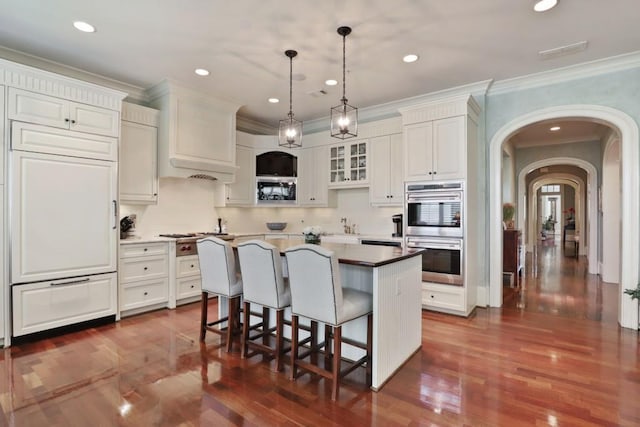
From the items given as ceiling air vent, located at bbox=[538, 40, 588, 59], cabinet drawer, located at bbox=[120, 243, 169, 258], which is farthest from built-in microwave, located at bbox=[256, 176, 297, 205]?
ceiling air vent, located at bbox=[538, 40, 588, 59]

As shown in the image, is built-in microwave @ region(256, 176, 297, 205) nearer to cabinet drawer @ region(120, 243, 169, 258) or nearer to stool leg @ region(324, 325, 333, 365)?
cabinet drawer @ region(120, 243, 169, 258)

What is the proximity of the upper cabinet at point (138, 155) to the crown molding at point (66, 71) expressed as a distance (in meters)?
0.38

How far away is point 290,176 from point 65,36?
3.42 m

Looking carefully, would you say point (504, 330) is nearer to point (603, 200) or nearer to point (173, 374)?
point (173, 374)

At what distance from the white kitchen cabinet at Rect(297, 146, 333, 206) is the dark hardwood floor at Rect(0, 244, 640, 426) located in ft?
9.18

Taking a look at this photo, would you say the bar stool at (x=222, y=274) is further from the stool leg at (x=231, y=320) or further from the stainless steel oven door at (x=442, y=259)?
the stainless steel oven door at (x=442, y=259)

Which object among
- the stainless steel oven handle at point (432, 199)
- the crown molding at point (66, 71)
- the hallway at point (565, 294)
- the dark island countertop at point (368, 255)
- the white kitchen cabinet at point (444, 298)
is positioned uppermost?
the crown molding at point (66, 71)

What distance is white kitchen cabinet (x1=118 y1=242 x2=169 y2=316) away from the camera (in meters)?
3.94

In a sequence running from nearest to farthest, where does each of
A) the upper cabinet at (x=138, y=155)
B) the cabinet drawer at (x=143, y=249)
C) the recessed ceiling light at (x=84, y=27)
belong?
1. the recessed ceiling light at (x=84, y=27)
2. the cabinet drawer at (x=143, y=249)
3. the upper cabinet at (x=138, y=155)

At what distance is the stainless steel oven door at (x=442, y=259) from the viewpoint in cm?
402

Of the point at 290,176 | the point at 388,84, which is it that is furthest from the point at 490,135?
the point at 290,176

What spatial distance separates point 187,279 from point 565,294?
217 inches

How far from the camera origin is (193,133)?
4.56m

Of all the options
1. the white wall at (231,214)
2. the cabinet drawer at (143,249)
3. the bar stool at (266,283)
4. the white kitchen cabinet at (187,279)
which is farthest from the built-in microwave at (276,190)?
the bar stool at (266,283)
